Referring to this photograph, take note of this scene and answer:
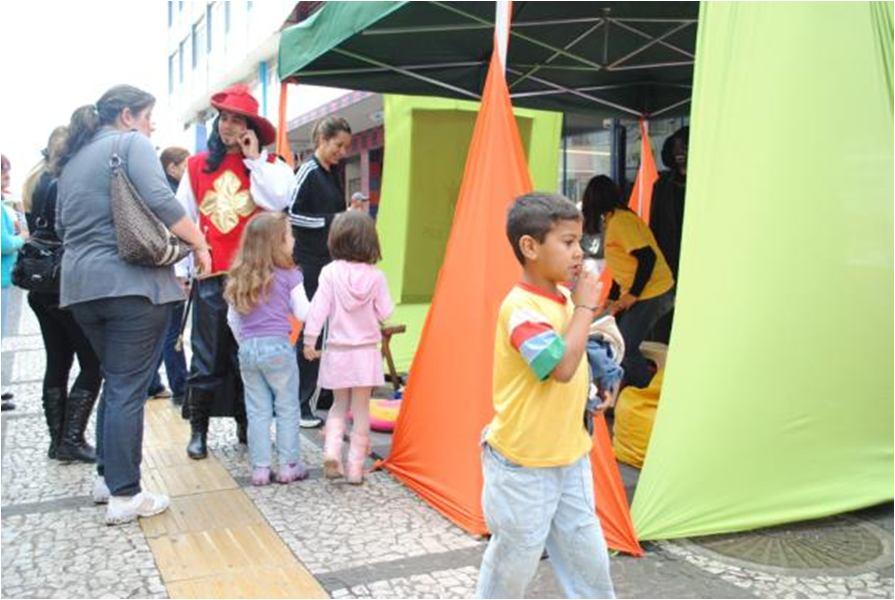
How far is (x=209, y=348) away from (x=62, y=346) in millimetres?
920

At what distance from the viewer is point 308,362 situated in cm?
521

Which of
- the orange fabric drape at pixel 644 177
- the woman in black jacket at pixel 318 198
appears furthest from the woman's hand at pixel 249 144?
the orange fabric drape at pixel 644 177

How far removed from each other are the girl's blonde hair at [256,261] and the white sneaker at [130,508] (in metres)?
1.00

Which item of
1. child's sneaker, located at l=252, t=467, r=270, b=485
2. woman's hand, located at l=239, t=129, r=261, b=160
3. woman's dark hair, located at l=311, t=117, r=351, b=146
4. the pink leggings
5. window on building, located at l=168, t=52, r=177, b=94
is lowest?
child's sneaker, located at l=252, t=467, r=270, b=485

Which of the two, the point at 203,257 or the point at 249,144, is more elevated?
the point at 249,144

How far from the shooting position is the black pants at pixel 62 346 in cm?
436

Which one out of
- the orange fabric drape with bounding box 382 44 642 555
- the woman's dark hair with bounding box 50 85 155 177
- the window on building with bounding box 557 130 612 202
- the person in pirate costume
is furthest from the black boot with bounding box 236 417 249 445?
the window on building with bounding box 557 130 612 202

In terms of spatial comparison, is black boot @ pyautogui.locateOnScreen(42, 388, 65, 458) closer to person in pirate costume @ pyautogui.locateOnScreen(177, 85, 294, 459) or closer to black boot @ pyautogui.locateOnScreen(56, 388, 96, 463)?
black boot @ pyautogui.locateOnScreen(56, 388, 96, 463)

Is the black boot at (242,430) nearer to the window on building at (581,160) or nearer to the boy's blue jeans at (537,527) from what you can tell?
the boy's blue jeans at (537,527)

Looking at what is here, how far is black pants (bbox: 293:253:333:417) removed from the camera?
5.05 metres

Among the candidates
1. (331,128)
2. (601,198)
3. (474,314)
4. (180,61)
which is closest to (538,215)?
(474,314)

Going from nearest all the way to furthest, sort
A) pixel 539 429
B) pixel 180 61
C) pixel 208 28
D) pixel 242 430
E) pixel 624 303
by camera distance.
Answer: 1. pixel 539 429
2. pixel 242 430
3. pixel 624 303
4. pixel 208 28
5. pixel 180 61

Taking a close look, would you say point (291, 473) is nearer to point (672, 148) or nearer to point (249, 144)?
point (249, 144)

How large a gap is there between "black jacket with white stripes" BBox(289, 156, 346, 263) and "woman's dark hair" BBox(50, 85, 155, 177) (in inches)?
57.4
